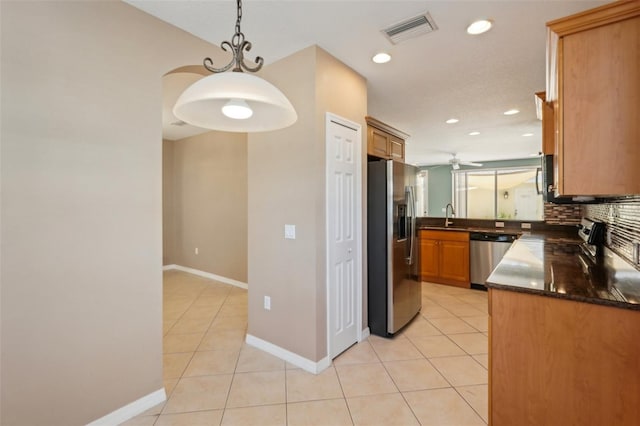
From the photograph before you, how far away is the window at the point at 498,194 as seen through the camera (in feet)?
26.4

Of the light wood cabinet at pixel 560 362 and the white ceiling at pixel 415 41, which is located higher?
the white ceiling at pixel 415 41

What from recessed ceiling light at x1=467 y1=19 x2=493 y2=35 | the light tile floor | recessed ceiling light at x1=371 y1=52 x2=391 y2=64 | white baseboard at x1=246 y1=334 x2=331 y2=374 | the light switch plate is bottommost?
the light tile floor

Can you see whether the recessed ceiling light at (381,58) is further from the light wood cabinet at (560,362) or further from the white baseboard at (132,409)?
the white baseboard at (132,409)

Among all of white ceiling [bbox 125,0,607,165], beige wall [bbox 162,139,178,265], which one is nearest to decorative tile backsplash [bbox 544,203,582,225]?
white ceiling [bbox 125,0,607,165]

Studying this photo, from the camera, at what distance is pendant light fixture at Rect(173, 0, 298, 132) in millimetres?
1008

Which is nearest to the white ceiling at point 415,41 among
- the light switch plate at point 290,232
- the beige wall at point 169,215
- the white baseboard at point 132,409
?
the light switch plate at point 290,232

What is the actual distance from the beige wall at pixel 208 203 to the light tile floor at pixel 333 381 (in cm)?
173

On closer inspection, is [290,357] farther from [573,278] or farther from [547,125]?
[547,125]

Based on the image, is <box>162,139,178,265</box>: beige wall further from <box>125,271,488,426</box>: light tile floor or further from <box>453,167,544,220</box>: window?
<box>453,167,544,220</box>: window

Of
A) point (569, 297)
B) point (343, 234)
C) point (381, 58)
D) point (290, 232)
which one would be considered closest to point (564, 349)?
point (569, 297)

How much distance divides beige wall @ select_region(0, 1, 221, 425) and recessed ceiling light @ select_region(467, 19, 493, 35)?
2179 mm

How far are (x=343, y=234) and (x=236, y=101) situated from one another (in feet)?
5.73

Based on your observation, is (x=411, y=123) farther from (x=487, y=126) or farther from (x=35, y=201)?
(x=35, y=201)

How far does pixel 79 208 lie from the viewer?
1.69m
